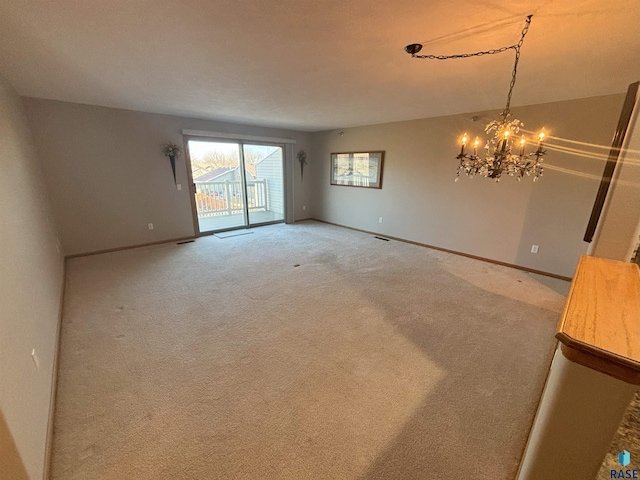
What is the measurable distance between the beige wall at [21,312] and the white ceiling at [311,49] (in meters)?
0.87

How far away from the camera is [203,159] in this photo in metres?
6.14

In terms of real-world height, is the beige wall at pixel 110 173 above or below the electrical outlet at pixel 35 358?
above

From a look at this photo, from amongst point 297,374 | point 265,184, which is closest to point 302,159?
point 265,184

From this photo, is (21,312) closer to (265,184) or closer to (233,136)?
(233,136)

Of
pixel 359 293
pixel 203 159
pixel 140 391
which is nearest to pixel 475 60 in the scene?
pixel 359 293

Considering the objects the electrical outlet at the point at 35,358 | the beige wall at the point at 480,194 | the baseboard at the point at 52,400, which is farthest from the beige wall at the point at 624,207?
the electrical outlet at the point at 35,358

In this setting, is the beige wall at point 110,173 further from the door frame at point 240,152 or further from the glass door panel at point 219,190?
the glass door panel at point 219,190

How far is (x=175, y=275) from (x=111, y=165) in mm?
2277

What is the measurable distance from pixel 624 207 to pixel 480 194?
9.11 feet

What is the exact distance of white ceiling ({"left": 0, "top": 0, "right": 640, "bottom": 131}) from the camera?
4.67 ft

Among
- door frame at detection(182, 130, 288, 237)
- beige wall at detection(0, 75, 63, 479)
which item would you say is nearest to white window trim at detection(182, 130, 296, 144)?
door frame at detection(182, 130, 288, 237)

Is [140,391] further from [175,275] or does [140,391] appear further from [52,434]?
[175,275]

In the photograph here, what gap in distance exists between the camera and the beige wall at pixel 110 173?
11.8 feet

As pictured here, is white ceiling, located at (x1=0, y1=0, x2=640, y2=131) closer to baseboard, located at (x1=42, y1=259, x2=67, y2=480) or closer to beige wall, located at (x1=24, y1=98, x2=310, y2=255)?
beige wall, located at (x1=24, y1=98, x2=310, y2=255)
